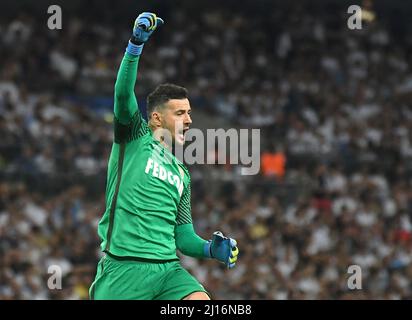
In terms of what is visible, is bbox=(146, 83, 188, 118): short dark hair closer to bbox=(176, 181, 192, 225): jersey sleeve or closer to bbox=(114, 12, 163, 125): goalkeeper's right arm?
bbox=(114, 12, 163, 125): goalkeeper's right arm

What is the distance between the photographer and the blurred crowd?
15.1 m

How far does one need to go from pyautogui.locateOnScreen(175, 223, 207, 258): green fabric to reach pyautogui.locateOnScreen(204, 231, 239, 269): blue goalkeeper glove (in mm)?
125

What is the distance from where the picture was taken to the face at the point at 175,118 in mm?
6574

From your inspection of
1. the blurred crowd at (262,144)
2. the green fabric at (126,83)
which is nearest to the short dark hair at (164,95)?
the green fabric at (126,83)

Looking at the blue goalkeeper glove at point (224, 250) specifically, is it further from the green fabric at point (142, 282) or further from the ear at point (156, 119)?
the ear at point (156, 119)

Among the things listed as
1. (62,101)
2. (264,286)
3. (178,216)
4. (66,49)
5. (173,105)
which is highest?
(66,49)

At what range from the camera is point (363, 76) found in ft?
66.6

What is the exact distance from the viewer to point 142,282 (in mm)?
6242

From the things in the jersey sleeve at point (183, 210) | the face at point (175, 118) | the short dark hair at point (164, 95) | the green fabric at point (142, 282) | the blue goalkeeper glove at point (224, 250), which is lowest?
the green fabric at point (142, 282)

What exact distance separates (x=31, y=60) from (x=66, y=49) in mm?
856

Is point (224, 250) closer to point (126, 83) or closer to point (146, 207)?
point (146, 207)

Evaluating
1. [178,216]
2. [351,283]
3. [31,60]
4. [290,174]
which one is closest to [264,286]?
[351,283]
